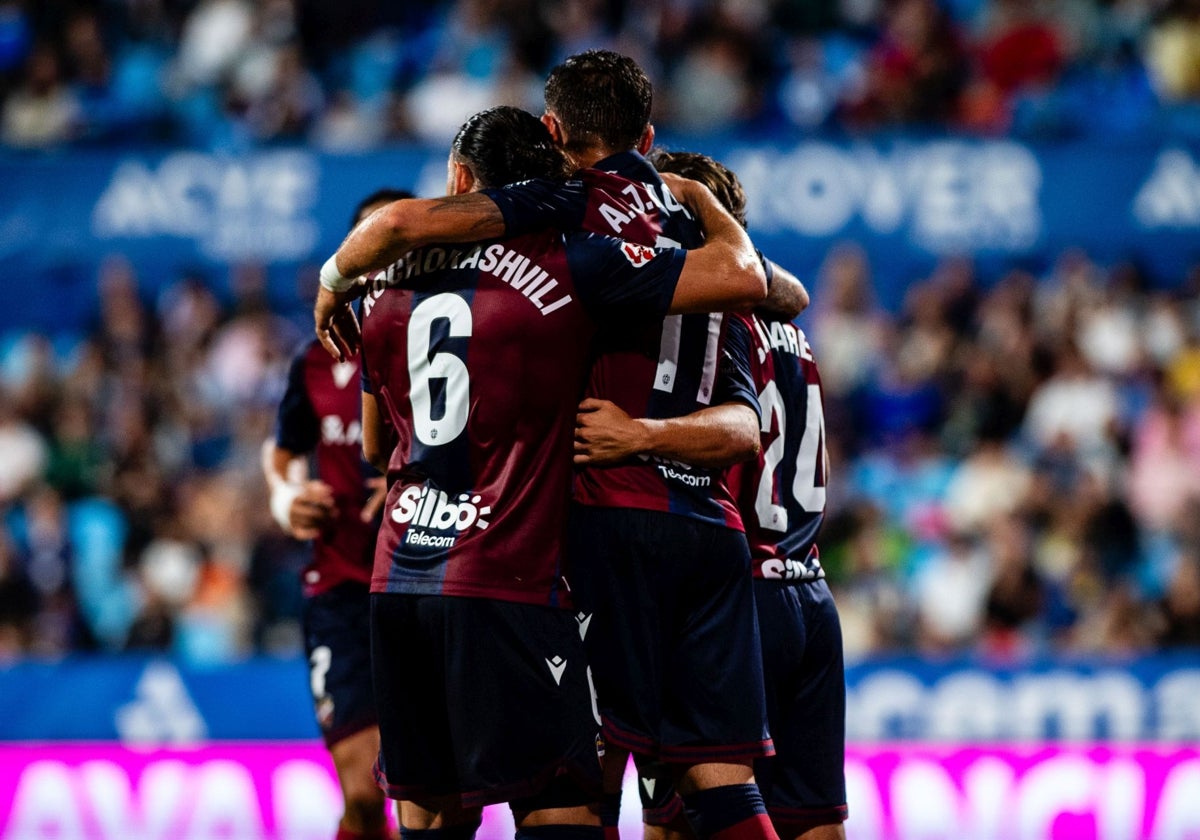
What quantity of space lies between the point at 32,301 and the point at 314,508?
27.0ft

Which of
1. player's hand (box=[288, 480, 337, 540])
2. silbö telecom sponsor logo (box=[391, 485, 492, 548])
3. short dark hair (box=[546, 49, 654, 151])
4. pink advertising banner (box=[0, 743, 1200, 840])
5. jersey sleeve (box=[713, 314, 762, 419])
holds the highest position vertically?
short dark hair (box=[546, 49, 654, 151])

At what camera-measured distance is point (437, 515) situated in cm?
415

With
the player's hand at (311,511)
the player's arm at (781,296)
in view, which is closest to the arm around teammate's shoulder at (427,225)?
the player's arm at (781,296)

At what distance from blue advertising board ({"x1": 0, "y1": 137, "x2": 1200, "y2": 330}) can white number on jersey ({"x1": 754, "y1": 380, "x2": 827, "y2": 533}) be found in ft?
22.9

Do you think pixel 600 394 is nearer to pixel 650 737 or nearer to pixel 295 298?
pixel 650 737

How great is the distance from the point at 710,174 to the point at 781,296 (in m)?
0.42

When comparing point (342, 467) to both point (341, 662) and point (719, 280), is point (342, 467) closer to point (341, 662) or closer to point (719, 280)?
point (341, 662)

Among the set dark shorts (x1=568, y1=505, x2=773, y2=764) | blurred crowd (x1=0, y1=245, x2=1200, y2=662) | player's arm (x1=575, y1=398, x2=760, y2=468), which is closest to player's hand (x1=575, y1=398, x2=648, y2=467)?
player's arm (x1=575, y1=398, x2=760, y2=468)

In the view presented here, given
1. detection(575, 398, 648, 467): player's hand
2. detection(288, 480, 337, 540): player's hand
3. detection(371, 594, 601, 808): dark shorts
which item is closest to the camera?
detection(371, 594, 601, 808): dark shorts

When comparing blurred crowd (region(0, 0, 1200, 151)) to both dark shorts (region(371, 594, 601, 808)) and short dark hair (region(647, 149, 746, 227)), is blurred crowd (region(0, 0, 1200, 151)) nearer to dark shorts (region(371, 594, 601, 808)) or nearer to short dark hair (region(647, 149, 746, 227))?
short dark hair (region(647, 149, 746, 227))

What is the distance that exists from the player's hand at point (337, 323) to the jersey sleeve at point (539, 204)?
1.61 ft

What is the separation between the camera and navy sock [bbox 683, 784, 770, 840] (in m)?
4.33

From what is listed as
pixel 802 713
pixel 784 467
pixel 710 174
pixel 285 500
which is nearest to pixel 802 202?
pixel 285 500

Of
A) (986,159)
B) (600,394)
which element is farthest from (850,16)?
(600,394)
